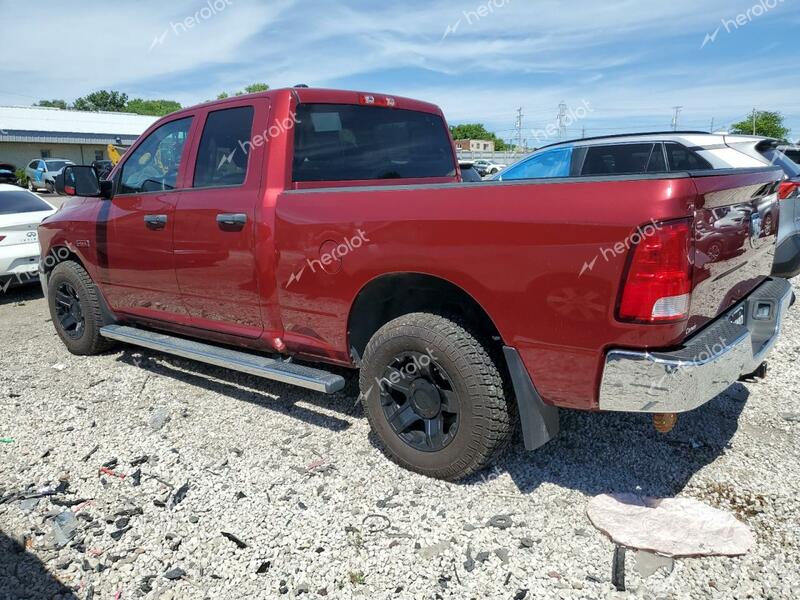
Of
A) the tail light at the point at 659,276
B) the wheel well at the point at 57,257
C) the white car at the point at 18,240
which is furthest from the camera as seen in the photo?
the white car at the point at 18,240

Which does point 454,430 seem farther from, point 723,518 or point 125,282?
point 125,282

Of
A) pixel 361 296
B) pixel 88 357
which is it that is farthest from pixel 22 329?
pixel 361 296

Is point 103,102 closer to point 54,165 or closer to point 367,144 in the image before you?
point 54,165

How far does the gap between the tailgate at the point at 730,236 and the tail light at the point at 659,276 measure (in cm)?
9

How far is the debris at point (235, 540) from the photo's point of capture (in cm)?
262

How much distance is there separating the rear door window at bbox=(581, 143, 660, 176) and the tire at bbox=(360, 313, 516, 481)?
451cm

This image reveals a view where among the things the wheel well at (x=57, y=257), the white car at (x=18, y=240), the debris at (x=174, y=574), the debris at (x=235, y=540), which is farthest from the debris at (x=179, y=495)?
the white car at (x=18, y=240)

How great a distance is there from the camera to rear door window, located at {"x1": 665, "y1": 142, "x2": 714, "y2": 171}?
628cm

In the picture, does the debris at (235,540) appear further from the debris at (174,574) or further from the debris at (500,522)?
the debris at (500,522)

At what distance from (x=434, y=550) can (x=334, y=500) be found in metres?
0.62

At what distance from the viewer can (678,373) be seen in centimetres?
220

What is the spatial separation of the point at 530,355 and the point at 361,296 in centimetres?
102

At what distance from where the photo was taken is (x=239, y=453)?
11.3ft

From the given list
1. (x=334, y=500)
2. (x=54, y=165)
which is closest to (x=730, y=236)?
(x=334, y=500)
